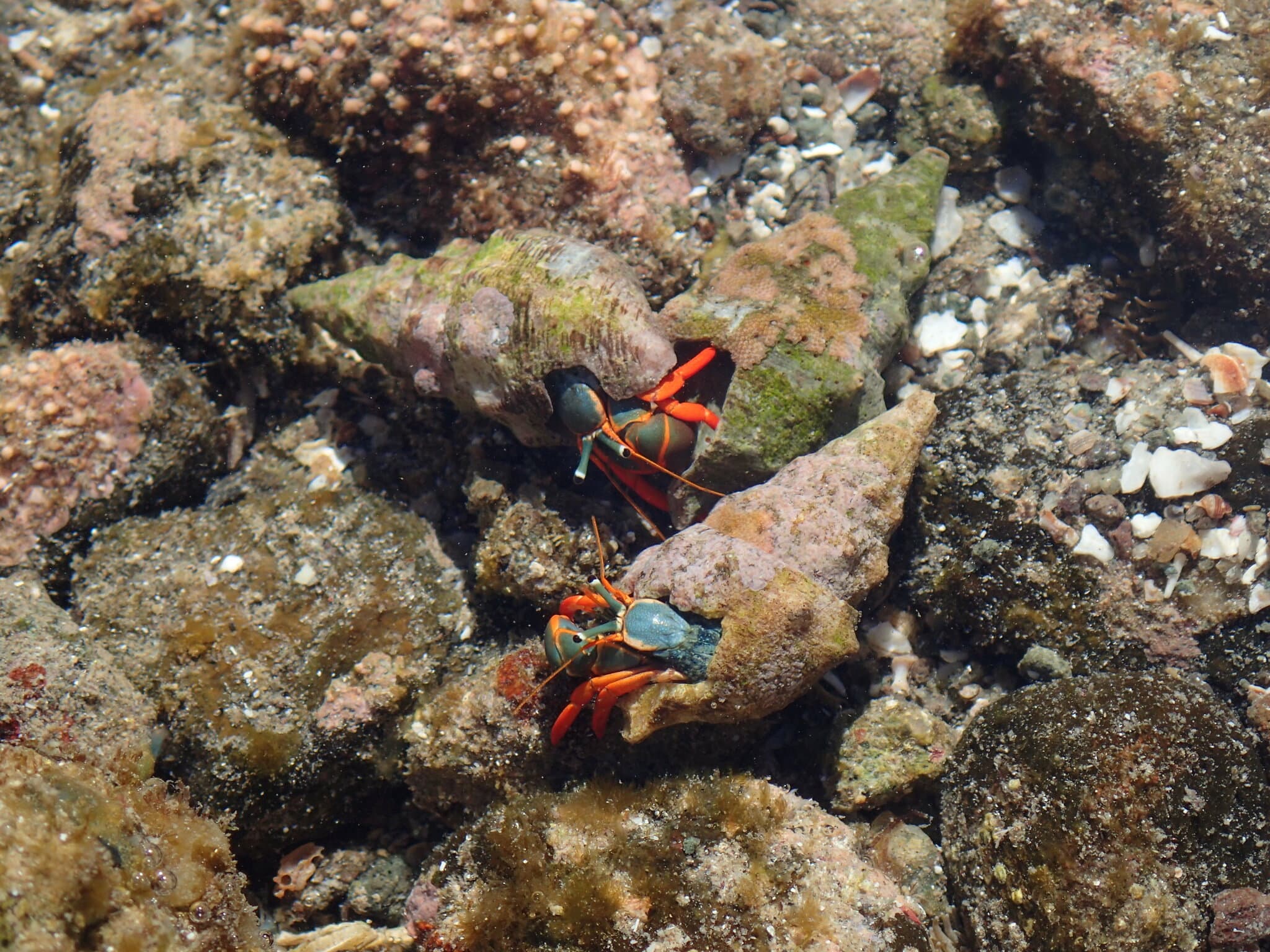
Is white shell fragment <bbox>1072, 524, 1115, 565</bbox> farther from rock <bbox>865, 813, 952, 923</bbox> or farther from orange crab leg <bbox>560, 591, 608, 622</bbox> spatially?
orange crab leg <bbox>560, 591, 608, 622</bbox>

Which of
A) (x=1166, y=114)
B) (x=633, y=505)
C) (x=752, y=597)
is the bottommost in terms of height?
(x=633, y=505)

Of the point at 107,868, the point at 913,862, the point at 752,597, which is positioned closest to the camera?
the point at 107,868

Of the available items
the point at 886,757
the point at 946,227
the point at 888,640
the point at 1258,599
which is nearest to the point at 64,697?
the point at 886,757

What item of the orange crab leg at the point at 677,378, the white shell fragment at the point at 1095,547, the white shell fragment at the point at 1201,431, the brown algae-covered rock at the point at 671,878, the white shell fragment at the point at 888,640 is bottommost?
the brown algae-covered rock at the point at 671,878

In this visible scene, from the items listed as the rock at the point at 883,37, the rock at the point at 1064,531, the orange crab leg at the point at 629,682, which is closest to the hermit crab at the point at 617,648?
the orange crab leg at the point at 629,682

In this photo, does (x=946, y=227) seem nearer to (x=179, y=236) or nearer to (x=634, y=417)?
(x=634, y=417)

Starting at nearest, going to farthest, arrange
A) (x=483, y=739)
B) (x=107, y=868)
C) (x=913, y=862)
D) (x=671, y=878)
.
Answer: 1. (x=107, y=868)
2. (x=671, y=878)
3. (x=913, y=862)
4. (x=483, y=739)

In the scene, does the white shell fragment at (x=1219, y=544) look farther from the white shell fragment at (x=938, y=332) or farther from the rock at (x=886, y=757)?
the white shell fragment at (x=938, y=332)

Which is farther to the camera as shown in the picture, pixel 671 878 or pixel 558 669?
pixel 558 669
